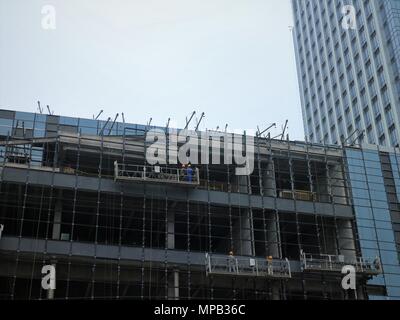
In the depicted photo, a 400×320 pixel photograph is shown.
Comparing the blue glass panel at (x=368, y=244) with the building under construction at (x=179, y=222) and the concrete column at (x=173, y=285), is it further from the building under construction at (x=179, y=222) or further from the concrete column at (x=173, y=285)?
the concrete column at (x=173, y=285)

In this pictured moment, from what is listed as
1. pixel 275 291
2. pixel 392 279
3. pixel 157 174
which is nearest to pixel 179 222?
pixel 157 174

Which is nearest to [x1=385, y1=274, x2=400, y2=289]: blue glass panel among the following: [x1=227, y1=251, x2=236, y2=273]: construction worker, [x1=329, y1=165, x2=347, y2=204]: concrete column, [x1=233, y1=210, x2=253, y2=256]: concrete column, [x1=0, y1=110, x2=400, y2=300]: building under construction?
[x1=0, y1=110, x2=400, y2=300]: building under construction

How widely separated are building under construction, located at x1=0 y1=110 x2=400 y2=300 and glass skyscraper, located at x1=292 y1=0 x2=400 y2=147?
3067 centimetres

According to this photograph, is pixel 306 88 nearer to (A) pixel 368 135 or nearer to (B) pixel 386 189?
(A) pixel 368 135

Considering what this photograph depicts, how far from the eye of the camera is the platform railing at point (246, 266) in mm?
44125

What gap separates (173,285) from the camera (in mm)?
44969

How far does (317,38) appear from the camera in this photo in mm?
117562

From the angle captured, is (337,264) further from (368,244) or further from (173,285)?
(173,285)

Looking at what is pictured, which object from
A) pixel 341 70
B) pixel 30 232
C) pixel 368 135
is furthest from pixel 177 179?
pixel 341 70

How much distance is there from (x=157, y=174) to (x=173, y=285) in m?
8.47

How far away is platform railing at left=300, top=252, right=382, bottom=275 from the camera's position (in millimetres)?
46438

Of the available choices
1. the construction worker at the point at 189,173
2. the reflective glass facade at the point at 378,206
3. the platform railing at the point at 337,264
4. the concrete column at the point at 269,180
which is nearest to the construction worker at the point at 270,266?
the platform railing at the point at 337,264
